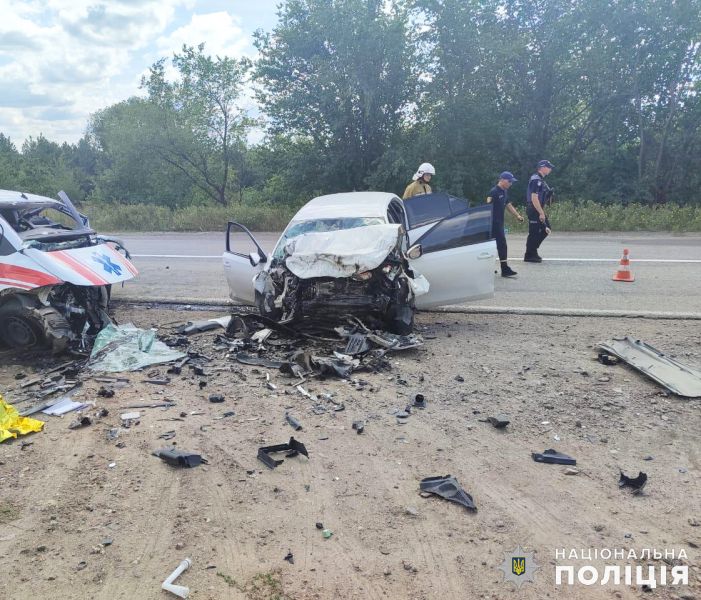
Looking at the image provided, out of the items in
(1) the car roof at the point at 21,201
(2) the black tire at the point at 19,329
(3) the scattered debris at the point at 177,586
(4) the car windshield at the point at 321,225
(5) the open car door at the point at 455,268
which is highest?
(1) the car roof at the point at 21,201

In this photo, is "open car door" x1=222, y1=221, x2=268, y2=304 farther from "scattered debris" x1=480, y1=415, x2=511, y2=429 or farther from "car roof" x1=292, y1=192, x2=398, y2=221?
"scattered debris" x1=480, y1=415, x2=511, y2=429

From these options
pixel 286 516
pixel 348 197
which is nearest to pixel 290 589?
pixel 286 516

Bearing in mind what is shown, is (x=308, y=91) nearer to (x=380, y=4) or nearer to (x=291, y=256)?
(x=380, y=4)

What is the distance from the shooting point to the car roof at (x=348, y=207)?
23.8 feet

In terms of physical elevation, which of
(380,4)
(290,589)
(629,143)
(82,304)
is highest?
(380,4)

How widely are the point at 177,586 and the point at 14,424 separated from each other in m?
2.55

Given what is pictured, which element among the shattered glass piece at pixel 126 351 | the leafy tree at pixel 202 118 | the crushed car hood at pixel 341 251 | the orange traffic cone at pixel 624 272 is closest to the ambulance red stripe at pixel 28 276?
the shattered glass piece at pixel 126 351

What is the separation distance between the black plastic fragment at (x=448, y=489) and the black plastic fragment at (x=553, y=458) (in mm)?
664

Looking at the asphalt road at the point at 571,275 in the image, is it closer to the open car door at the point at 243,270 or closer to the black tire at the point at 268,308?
the open car door at the point at 243,270

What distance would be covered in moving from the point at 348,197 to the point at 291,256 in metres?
2.21

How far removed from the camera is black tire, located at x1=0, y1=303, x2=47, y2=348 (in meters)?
6.27

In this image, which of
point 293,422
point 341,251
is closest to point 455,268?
point 341,251

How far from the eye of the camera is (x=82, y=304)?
678 centimetres

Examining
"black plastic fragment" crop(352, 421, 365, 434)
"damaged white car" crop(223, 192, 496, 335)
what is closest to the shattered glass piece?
"damaged white car" crop(223, 192, 496, 335)
